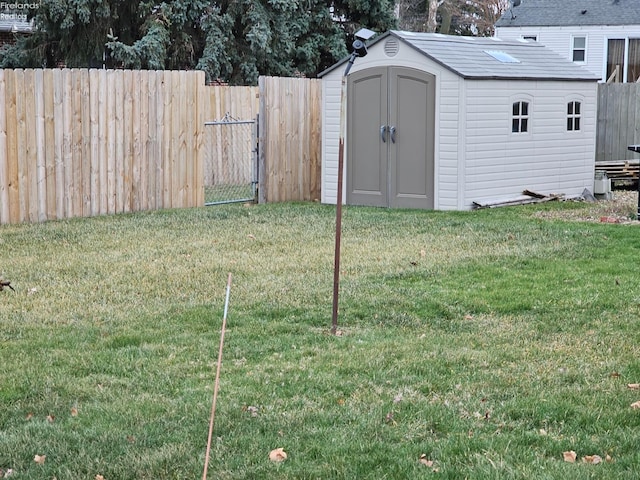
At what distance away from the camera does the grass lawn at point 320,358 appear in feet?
16.8

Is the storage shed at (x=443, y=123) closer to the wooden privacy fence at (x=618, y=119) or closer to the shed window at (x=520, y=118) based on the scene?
the shed window at (x=520, y=118)

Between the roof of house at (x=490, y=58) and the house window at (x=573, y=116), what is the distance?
1.52 ft

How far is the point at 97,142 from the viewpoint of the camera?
14.4 m

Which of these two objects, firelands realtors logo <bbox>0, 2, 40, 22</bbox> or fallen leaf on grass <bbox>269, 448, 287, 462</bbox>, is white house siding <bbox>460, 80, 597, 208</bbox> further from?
firelands realtors logo <bbox>0, 2, 40, 22</bbox>

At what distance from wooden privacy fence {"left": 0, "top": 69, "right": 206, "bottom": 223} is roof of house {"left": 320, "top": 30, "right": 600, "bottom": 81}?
2.73m

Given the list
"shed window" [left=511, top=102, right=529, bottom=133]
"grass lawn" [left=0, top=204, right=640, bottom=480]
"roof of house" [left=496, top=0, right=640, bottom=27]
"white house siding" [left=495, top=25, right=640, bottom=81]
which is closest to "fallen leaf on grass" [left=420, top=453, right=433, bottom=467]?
"grass lawn" [left=0, top=204, right=640, bottom=480]

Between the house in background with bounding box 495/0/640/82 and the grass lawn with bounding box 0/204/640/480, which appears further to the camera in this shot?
the house in background with bounding box 495/0/640/82

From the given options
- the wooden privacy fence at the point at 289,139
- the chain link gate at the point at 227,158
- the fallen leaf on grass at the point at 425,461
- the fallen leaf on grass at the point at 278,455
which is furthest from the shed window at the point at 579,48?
the fallen leaf on grass at the point at 278,455

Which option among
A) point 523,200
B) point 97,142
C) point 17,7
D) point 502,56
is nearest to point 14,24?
point 17,7

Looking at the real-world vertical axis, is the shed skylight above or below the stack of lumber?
above

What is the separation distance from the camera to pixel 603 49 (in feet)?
120

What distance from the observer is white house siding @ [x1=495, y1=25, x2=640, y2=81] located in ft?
120

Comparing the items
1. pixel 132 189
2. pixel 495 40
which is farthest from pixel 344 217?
pixel 495 40

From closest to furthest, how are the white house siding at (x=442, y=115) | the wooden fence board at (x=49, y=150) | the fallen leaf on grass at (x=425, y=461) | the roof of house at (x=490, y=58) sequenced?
the fallen leaf on grass at (x=425, y=461)
the wooden fence board at (x=49, y=150)
the white house siding at (x=442, y=115)
the roof of house at (x=490, y=58)
